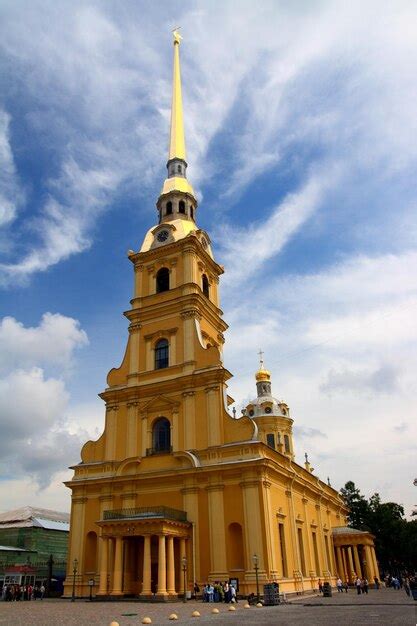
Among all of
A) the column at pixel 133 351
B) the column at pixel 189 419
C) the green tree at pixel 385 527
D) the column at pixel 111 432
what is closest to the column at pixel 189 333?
the column at pixel 189 419

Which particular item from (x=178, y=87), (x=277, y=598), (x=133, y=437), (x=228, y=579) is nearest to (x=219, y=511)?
(x=228, y=579)

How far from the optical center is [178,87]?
165 ft

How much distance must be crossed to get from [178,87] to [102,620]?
150ft

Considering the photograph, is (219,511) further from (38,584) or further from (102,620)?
(38,584)

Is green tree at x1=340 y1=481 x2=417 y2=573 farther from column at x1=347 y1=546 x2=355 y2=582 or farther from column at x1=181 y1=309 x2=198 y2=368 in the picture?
column at x1=181 y1=309 x2=198 y2=368

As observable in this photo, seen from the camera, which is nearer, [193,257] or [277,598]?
[277,598]

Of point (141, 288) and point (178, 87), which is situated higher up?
point (178, 87)

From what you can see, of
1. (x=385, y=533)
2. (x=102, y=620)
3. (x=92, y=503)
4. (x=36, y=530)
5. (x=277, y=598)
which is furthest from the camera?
(x=385, y=533)

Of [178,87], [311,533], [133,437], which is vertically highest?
[178,87]

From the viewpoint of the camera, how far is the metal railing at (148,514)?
28.6 metres

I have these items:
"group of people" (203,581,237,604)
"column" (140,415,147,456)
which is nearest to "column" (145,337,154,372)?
"column" (140,415,147,456)

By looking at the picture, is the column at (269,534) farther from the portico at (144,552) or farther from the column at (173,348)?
the column at (173,348)

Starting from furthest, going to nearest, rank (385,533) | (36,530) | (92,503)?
(385,533) → (36,530) → (92,503)

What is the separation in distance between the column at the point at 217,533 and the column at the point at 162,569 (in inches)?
120
